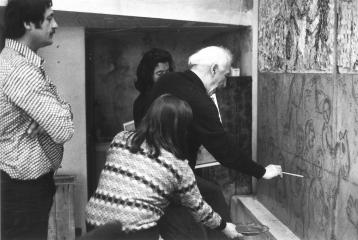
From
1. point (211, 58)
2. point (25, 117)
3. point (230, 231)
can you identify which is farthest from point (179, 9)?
point (25, 117)

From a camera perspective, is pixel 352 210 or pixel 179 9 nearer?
pixel 352 210

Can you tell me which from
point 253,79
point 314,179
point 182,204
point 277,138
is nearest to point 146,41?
point 253,79

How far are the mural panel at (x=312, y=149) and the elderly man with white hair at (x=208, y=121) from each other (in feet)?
1.72

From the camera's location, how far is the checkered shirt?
9.87 ft

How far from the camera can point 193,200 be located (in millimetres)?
3273

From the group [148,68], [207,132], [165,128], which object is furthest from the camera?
[148,68]

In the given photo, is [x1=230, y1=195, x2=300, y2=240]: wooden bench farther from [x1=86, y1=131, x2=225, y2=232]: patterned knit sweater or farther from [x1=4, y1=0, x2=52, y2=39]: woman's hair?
[x1=4, y1=0, x2=52, y2=39]: woman's hair

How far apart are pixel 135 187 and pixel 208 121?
0.98 m

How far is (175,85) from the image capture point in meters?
4.04

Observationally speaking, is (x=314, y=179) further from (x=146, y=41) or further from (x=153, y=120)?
(x=146, y=41)

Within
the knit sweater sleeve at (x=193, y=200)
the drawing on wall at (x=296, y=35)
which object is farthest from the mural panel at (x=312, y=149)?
the knit sweater sleeve at (x=193, y=200)

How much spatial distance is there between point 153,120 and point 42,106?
567 mm

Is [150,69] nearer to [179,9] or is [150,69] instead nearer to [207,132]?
[179,9]

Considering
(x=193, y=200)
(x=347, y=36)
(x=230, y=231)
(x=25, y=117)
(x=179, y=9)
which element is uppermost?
(x=179, y=9)
